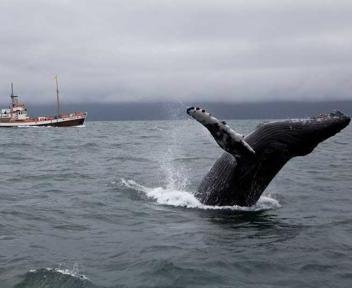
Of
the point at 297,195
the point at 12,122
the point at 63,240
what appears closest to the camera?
the point at 63,240

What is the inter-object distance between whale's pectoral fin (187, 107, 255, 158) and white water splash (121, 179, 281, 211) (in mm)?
1761

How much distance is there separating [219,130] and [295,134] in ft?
6.19

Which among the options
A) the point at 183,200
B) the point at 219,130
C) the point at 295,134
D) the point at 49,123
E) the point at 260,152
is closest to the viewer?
the point at 219,130

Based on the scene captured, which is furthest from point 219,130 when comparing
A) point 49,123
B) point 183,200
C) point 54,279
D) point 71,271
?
point 49,123

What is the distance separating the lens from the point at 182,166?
73.4ft

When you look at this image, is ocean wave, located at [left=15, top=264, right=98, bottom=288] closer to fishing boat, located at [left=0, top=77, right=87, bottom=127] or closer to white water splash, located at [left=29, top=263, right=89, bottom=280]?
white water splash, located at [left=29, top=263, right=89, bottom=280]

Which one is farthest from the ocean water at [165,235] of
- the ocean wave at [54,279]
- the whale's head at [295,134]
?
the whale's head at [295,134]

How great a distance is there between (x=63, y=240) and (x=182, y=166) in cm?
1338

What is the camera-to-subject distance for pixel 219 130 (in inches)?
412

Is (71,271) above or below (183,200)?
above

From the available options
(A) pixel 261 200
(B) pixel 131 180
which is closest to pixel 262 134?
(A) pixel 261 200

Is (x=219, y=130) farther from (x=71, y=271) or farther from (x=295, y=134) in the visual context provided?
(x=71, y=271)

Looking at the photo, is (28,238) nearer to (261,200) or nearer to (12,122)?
(261,200)

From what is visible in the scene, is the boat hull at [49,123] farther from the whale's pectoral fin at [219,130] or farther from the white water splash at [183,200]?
the whale's pectoral fin at [219,130]
